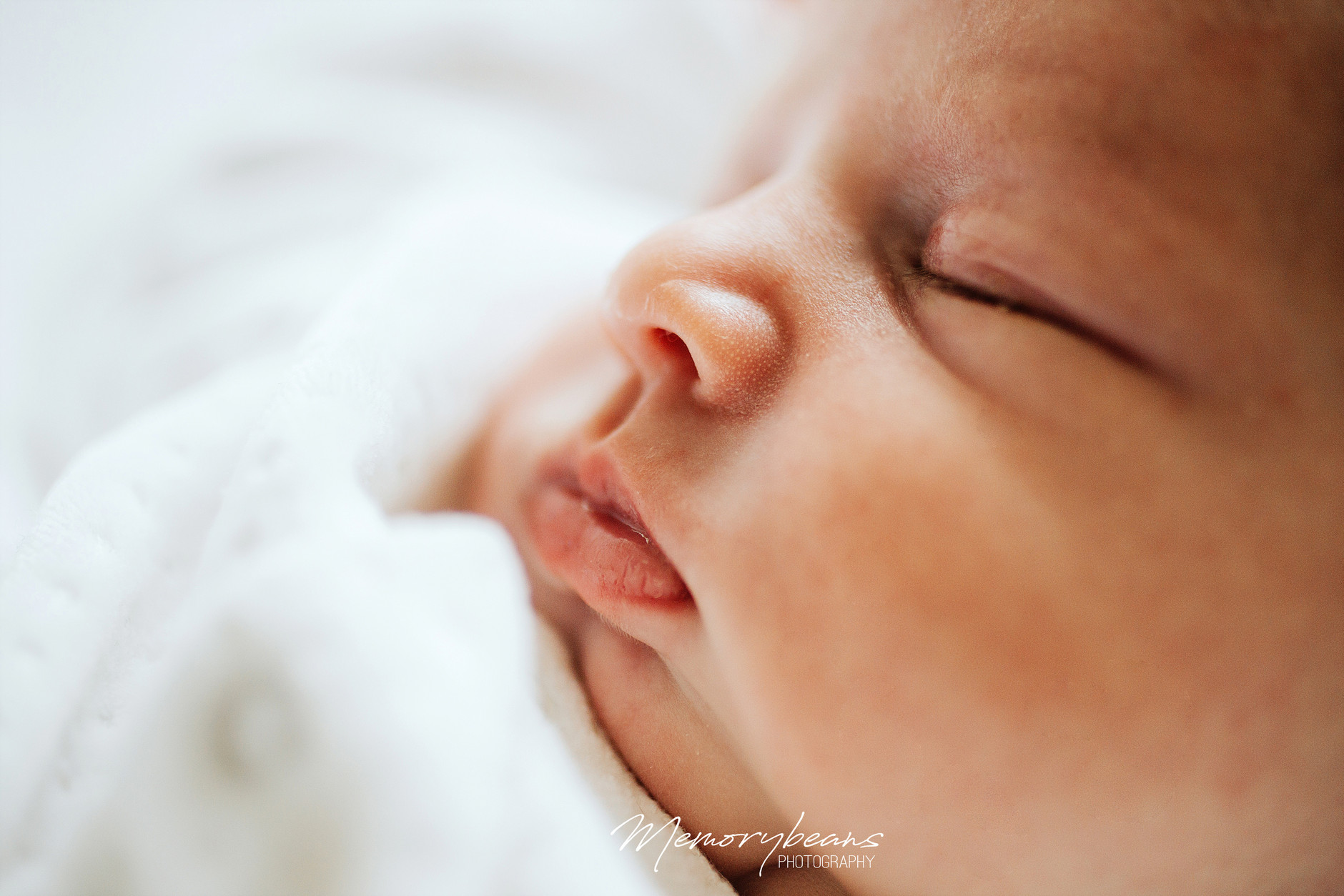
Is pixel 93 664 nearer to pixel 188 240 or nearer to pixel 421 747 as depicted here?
pixel 421 747

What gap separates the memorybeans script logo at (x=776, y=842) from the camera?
465mm

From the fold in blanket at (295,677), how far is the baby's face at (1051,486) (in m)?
0.12

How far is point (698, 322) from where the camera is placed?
477 mm

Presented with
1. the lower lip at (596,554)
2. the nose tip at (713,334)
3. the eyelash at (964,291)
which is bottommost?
the lower lip at (596,554)

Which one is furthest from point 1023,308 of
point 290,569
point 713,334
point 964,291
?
point 290,569

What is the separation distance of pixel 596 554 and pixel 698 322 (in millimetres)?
151

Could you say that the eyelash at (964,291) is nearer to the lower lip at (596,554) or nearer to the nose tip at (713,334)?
the nose tip at (713,334)

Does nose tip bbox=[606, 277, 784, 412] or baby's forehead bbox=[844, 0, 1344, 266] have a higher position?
baby's forehead bbox=[844, 0, 1344, 266]

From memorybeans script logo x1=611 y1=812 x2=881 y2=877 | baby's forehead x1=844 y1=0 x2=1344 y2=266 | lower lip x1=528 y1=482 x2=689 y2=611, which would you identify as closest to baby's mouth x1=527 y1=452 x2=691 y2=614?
lower lip x1=528 y1=482 x2=689 y2=611

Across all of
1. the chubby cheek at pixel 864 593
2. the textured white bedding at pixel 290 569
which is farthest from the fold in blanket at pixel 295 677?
the chubby cheek at pixel 864 593

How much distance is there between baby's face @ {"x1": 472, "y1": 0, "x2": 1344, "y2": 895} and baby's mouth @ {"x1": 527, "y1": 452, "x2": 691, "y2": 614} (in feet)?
0.03

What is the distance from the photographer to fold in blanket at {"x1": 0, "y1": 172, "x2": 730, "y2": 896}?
340 mm

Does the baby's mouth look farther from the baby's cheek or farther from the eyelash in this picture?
the eyelash

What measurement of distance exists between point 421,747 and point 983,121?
15.8 inches
